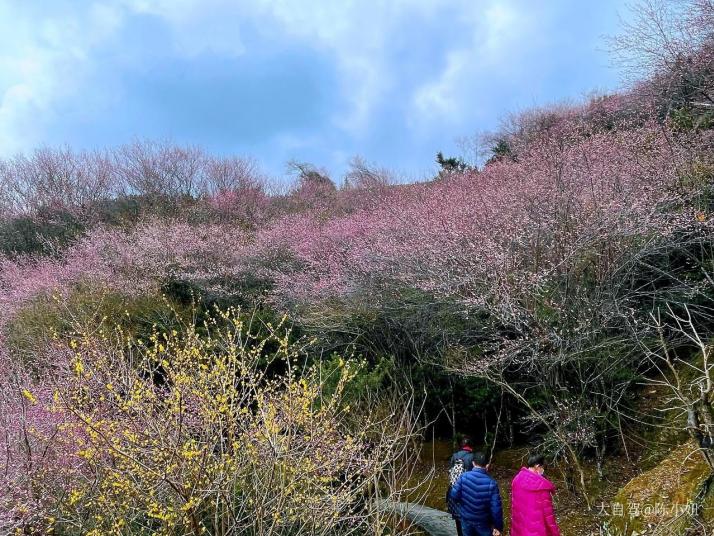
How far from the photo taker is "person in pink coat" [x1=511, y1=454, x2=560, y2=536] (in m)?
4.13

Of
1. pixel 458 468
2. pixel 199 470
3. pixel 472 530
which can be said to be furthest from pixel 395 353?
pixel 199 470

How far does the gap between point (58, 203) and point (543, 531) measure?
2218cm

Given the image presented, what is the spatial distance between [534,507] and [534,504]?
0.08 feet

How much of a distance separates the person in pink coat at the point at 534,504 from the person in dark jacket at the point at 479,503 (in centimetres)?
18

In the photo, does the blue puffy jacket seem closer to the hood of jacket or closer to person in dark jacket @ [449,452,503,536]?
person in dark jacket @ [449,452,503,536]

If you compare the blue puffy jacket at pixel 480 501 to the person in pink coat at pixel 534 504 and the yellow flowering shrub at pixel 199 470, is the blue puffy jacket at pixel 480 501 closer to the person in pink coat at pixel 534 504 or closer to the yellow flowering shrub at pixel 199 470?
the person in pink coat at pixel 534 504

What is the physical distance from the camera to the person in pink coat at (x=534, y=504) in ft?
13.6

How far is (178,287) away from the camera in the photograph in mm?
12344

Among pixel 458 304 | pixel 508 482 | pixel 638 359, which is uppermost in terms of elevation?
pixel 458 304

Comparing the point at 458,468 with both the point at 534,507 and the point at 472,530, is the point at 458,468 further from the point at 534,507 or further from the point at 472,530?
the point at 534,507

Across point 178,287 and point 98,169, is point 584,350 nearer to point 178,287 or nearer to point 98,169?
point 178,287

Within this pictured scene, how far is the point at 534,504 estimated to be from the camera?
165 inches

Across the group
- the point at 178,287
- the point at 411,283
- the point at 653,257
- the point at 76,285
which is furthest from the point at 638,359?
the point at 76,285

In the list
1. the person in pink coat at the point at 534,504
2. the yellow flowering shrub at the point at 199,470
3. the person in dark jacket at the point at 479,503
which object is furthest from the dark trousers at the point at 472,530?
the yellow flowering shrub at the point at 199,470
